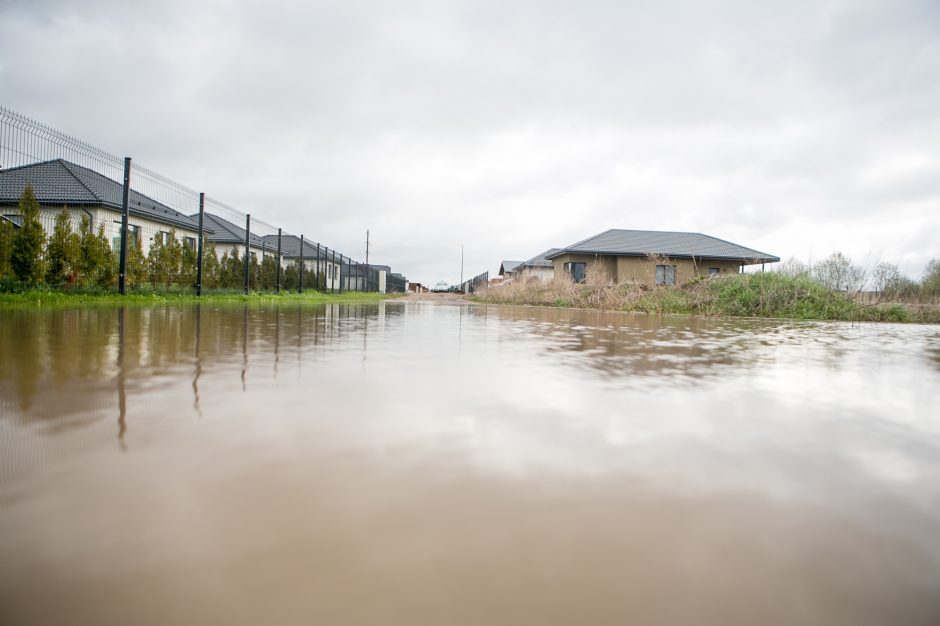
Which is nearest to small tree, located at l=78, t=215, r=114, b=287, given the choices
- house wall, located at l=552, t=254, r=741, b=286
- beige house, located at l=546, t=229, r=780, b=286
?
beige house, located at l=546, t=229, r=780, b=286

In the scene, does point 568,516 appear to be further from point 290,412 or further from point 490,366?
point 490,366

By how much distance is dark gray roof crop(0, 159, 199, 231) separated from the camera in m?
18.1

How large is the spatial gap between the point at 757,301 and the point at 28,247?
17465 millimetres

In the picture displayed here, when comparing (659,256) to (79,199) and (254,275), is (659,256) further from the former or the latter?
(79,199)

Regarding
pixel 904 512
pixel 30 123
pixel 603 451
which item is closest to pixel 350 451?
pixel 603 451

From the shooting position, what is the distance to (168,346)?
3.80 meters

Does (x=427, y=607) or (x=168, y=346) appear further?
(x=168, y=346)

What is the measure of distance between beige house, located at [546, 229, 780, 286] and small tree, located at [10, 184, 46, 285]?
2193 cm

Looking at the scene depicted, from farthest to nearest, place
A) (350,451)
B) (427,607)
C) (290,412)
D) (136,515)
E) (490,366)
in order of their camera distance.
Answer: (490,366) → (290,412) → (350,451) → (136,515) → (427,607)

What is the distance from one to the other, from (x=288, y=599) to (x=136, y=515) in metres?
0.51

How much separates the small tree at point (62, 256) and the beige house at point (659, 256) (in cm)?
2121

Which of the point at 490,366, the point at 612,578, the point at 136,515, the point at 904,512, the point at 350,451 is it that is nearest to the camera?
the point at 612,578

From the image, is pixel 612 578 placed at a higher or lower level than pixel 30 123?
lower

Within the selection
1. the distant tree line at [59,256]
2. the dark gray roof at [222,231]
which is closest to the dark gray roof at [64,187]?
Result: the distant tree line at [59,256]
